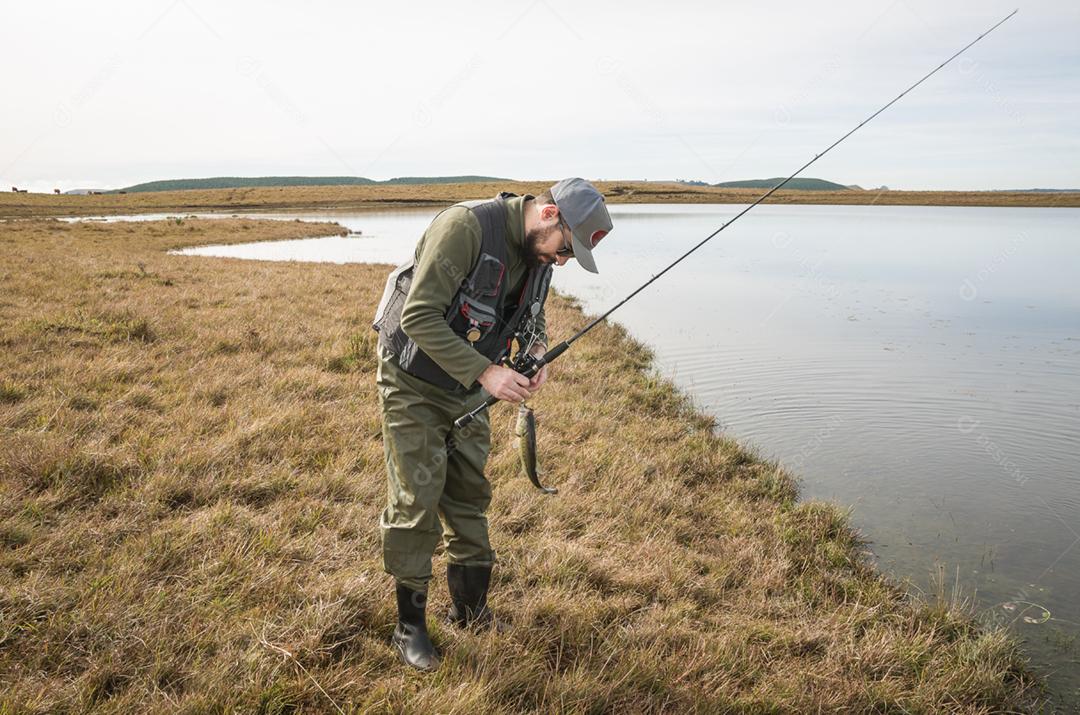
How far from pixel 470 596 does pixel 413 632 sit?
0.38m

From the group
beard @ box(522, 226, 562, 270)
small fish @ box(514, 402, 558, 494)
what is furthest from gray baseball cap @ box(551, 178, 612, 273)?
small fish @ box(514, 402, 558, 494)

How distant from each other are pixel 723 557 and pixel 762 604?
1.92 ft

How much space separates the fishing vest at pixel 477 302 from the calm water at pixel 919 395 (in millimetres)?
4107

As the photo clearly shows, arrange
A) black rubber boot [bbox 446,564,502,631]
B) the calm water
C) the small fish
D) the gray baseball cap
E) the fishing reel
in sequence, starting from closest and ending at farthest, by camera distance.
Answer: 1. the gray baseball cap
2. black rubber boot [bbox 446,564,502,631]
3. the fishing reel
4. the small fish
5. the calm water

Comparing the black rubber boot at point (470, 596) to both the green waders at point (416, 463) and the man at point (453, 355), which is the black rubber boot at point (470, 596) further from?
the green waders at point (416, 463)

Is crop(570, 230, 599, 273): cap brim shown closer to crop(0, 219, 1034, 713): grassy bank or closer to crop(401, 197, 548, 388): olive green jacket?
crop(401, 197, 548, 388): olive green jacket

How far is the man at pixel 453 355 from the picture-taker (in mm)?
2963

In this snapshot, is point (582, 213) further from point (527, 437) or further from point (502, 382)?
point (527, 437)

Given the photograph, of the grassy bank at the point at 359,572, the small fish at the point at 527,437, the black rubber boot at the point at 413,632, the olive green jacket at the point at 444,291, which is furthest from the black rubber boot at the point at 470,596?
the olive green jacket at the point at 444,291

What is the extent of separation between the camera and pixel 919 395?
991cm

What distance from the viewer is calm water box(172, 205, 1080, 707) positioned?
216 inches

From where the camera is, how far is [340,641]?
128 inches

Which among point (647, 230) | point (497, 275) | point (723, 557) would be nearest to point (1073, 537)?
point (723, 557)

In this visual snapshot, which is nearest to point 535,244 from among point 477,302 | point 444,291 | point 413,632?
point 477,302
